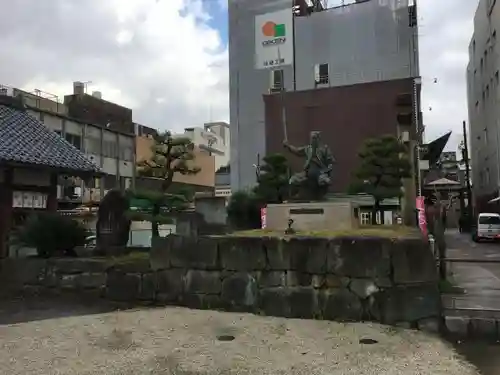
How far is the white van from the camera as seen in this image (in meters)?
30.9

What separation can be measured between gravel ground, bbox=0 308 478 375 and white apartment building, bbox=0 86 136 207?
2645 centimetres

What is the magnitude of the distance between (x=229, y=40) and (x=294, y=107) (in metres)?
8.33

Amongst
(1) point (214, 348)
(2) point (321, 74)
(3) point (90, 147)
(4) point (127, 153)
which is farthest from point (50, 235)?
(4) point (127, 153)

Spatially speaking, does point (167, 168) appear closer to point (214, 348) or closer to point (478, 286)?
point (478, 286)

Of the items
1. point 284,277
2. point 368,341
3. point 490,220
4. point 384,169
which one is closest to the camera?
point 368,341

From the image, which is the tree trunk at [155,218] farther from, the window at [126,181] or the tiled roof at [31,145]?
the window at [126,181]

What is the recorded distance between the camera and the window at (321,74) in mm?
41219

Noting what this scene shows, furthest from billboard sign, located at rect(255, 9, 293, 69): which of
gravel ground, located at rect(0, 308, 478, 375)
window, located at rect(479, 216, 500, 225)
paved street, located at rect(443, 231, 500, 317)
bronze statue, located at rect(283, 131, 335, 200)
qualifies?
gravel ground, located at rect(0, 308, 478, 375)

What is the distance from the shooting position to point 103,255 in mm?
11680

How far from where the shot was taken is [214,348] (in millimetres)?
6734

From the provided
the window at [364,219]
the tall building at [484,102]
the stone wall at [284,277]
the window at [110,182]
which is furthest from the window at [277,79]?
the stone wall at [284,277]

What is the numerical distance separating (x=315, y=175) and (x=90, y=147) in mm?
30435

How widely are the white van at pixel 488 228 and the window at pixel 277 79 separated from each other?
18.9m

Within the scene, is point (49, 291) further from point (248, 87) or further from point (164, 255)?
point (248, 87)
